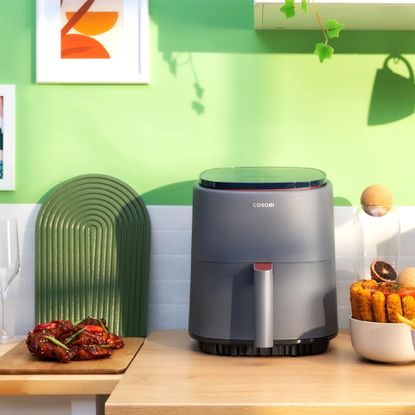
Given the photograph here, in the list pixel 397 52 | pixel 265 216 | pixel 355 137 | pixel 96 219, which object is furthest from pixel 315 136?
pixel 96 219

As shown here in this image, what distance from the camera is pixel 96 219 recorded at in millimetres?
2207

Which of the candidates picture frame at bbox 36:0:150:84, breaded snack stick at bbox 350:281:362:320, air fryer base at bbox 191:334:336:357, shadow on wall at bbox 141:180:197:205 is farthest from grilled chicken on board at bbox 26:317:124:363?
picture frame at bbox 36:0:150:84

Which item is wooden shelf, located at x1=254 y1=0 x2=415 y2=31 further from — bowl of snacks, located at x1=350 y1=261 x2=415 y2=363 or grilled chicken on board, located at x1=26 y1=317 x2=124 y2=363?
grilled chicken on board, located at x1=26 y1=317 x2=124 y2=363

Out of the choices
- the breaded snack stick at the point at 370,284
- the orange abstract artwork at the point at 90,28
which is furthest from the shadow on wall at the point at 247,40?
Answer: the breaded snack stick at the point at 370,284

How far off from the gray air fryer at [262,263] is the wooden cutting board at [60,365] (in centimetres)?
17

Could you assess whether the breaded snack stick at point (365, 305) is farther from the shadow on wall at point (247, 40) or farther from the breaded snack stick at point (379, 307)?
the shadow on wall at point (247, 40)

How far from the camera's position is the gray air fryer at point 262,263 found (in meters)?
1.88

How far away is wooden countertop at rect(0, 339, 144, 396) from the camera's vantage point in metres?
1.77

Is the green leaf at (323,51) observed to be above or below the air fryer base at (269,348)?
above

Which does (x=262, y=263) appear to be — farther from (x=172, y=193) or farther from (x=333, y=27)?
(x=333, y=27)

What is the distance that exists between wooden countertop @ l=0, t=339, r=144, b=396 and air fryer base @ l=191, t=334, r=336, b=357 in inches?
9.0

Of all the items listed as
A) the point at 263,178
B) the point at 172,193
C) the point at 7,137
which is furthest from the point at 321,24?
the point at 7,137

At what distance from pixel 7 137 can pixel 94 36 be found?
33cm

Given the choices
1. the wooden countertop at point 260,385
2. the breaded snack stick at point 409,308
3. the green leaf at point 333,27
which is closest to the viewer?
the wooden countertop at point 260,385
